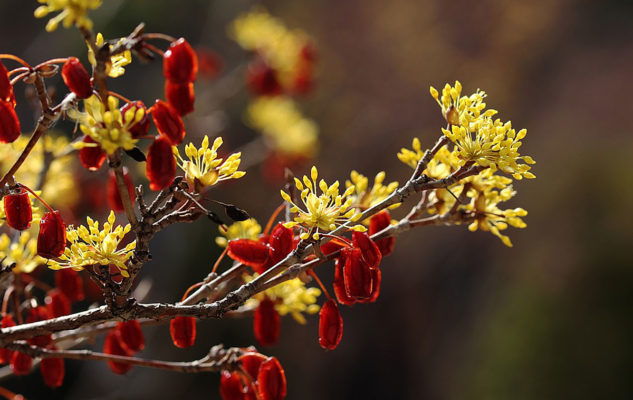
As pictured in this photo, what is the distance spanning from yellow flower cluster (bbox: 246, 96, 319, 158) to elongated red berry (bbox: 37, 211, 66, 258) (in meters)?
1.36

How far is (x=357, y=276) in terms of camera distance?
56 centimetres

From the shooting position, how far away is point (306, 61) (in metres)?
1.85

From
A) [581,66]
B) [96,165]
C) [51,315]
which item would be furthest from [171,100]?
[581,66]

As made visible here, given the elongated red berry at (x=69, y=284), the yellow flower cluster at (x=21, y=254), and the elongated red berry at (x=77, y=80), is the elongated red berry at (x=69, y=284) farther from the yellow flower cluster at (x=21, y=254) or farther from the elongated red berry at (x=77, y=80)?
the elongated red berry at (x=77, y=80)

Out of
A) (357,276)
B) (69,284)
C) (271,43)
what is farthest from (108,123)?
(271,43)

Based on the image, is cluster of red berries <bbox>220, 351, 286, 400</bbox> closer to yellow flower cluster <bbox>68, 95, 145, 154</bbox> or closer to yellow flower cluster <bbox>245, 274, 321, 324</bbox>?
yellow flower cluster <bbox>245, 274, 321, 324</bbox>

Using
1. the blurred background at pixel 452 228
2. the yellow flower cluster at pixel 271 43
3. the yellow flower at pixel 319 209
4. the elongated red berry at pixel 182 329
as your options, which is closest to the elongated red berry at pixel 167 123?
the yellow flower at pixel 319 209

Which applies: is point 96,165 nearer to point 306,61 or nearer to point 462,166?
point 462,166

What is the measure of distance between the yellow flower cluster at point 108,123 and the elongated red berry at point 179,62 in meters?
0.06

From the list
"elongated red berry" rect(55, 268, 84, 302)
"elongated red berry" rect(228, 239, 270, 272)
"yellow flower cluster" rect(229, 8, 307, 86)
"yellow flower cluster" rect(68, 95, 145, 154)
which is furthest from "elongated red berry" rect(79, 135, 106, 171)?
"yellow flower cluster" rect(229, 8, 307, 86)

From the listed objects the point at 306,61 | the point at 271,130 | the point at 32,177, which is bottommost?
the point at 32,177

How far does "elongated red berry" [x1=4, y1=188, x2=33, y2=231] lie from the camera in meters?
0.56

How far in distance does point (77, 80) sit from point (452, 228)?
326cm

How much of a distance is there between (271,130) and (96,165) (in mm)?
1436
